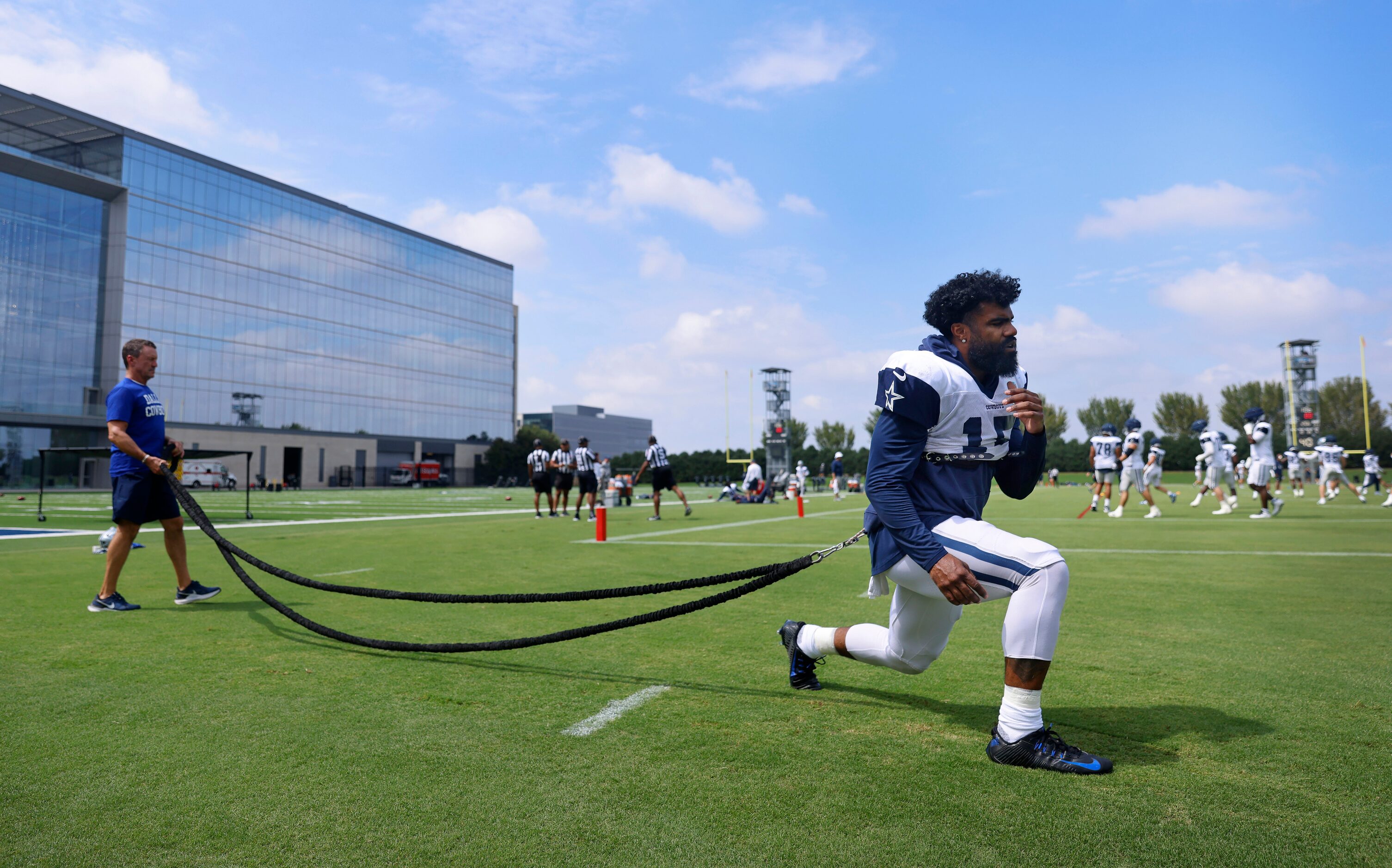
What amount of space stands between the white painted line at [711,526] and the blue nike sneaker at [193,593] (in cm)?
635

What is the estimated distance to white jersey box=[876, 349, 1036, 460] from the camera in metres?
3.15

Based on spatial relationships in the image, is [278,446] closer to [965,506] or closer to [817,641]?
[817,641]

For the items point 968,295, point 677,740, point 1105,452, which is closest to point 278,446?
point 1105,452

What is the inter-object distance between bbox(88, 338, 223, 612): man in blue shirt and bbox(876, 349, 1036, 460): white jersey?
5.47 meters

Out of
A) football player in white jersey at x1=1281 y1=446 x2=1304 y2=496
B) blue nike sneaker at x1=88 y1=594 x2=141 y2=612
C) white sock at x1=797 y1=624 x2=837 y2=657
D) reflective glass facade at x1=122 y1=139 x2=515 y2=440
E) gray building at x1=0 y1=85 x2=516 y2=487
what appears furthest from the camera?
A: reflective glass facade at x1=122 y1=139 x2=515 y2=440

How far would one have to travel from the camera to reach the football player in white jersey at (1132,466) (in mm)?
18547

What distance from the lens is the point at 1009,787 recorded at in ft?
9.18

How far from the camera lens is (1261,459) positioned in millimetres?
18547

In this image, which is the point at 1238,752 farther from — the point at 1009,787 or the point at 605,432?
the point at 605,432

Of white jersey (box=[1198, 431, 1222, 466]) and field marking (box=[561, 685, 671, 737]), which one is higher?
white jersey (box=[1198, 431, 1222, 466])

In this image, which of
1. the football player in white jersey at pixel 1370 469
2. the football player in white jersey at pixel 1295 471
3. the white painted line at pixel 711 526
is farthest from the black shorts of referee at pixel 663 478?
the football player in white jersey at pixel 1295 471

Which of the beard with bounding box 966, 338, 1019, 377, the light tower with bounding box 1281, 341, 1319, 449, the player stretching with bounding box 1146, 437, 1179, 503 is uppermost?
the light tower with bounding box 1281, 341, 1319, 449

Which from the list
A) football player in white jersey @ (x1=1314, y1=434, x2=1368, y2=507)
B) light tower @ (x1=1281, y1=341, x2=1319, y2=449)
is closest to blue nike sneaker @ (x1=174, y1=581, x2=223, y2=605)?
football player in white jersey @ (x1=1314, y1=434, x2=1368, y2=507)

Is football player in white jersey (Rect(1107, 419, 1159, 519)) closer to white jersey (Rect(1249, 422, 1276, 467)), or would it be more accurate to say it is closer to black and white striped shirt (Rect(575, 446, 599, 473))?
white jersey (Rect(1249, 422, 1276, 467))
